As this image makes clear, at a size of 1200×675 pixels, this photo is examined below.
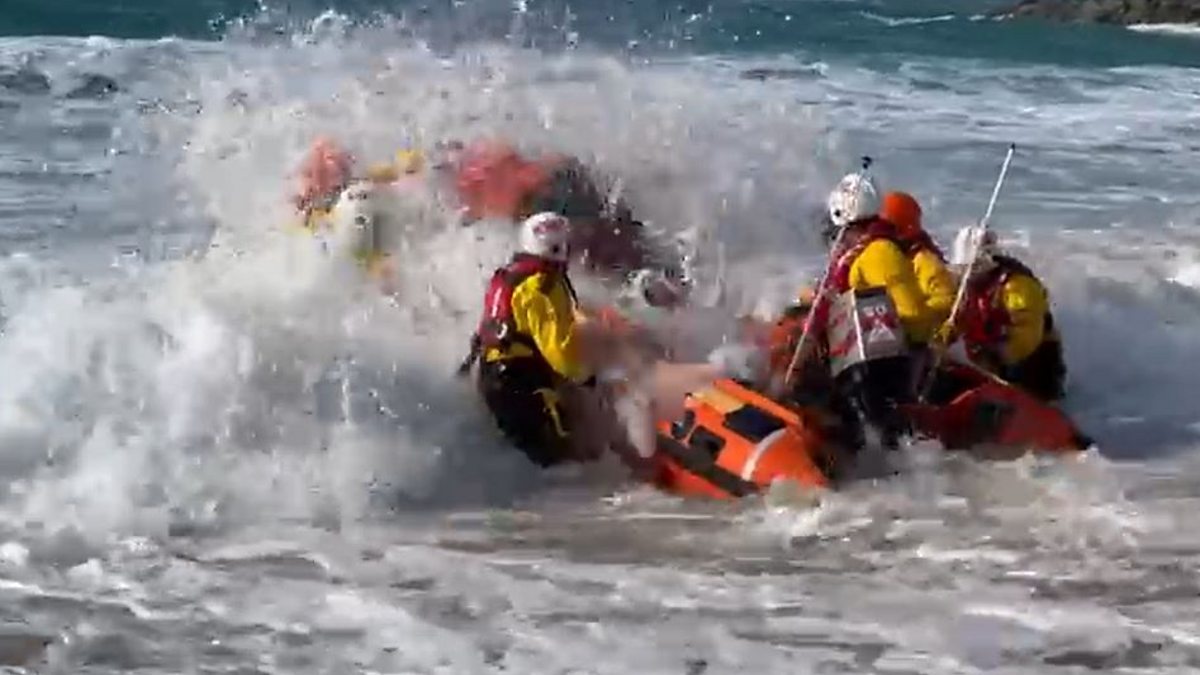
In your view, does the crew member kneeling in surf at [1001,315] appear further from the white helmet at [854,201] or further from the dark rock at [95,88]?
the dark rock at [95,88]

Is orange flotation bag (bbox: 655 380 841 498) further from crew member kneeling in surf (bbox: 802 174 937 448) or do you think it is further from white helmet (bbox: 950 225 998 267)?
white helmet (bbox: 950 225 998 267)

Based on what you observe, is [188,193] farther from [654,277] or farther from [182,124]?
[654,277]

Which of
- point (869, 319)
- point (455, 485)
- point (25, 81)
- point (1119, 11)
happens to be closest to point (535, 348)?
point (455, 485)

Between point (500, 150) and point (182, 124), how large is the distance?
25.6 ft

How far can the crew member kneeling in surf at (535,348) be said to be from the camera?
7547 millimetres

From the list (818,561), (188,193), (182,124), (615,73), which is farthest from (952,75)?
(818,561)

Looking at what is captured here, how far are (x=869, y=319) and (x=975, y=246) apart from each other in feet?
3.01

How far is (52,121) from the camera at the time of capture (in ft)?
63.9

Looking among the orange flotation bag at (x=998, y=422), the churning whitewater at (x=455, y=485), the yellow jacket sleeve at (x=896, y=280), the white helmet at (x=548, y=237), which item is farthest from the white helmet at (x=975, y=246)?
the white helmet at (x=548, y=237)

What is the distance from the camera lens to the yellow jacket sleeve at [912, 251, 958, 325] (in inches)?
317

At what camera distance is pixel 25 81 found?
22562 millimetres

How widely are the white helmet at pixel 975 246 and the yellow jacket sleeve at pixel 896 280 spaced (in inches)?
18.9

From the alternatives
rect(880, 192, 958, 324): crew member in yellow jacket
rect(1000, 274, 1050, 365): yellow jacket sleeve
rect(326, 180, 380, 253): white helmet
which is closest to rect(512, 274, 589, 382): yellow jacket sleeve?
rect(880, 192, 958, 324): crew member in yellow jacket

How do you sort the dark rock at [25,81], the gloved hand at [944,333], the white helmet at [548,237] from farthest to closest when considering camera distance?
the dark rock at [25,81] → the gloved hand at [944,333] → the white helmet at [548,237]
